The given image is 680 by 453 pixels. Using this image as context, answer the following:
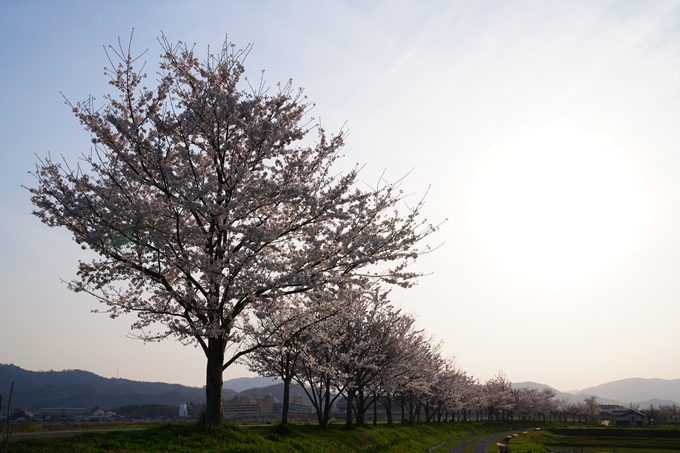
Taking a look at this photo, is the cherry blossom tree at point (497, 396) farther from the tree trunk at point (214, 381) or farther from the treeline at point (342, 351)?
the tree trunk at point (214, 381)

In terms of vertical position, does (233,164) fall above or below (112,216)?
above

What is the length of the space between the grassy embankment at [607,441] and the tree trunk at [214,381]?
37625 mm

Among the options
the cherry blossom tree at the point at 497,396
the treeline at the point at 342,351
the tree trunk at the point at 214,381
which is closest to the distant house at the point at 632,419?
the cherry blossom tree at the point at 497,396

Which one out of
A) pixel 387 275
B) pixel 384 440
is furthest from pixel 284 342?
pixel 384 440

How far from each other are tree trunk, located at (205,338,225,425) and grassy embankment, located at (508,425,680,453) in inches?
1481

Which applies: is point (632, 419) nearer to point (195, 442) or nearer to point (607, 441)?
point (607, 441)

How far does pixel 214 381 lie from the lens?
664 inches

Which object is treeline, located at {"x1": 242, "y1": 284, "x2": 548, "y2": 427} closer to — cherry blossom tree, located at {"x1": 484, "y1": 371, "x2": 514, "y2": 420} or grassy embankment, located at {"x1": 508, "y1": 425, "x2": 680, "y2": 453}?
grassy embankment, located at {"x1": 508, "y1": 425, "x2": 680, "y2": 453}

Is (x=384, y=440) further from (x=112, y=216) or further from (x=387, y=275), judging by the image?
(x=112, y=216)

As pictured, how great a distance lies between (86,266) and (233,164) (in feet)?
19.9

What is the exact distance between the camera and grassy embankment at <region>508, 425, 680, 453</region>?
5050 centimetres

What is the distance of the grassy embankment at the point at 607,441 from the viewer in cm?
5050

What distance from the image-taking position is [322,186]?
16281mm

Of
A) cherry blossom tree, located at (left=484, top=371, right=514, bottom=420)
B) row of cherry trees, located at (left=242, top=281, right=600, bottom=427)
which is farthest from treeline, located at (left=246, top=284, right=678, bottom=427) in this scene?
cherry blossom tree, located at (left=484, top=371, right=514, bottom=420)
